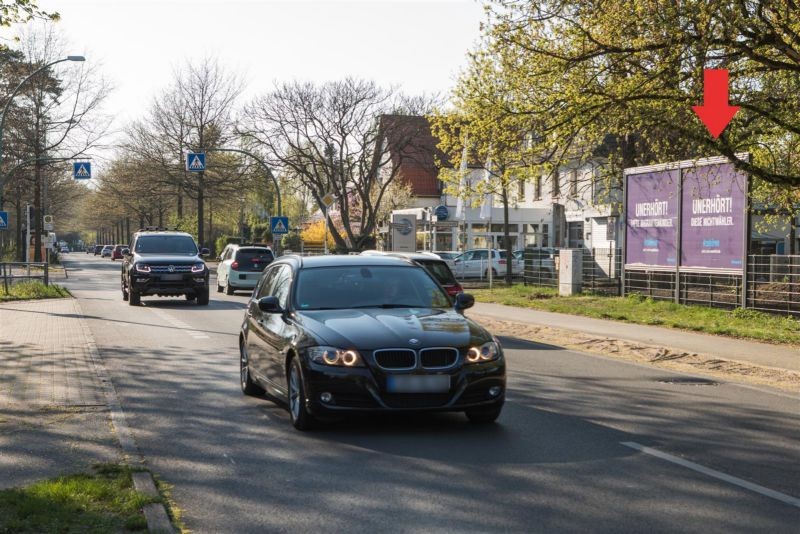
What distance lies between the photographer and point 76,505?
17.4 feet

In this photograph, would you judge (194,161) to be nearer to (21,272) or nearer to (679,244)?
(21,272)

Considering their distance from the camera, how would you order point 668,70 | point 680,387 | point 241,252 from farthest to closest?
1. point 241,252
2. point 668,70
3. point 680,387

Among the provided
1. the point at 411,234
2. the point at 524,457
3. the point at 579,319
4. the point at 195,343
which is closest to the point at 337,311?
the point at 524,457

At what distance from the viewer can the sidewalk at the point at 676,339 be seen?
1331 centimetres

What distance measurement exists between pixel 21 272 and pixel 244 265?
7.67 m

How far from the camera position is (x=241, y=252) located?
103 feet

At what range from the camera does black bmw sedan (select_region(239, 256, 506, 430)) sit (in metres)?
7.44

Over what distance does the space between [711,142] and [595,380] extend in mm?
6155

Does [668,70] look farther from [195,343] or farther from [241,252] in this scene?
[241,252]

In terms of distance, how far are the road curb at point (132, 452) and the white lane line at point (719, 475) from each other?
3.51m

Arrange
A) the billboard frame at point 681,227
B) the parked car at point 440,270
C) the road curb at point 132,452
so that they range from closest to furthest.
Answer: the road curb at point 132,452
the parked car at point 440,270
the billboard frame at point 681,227

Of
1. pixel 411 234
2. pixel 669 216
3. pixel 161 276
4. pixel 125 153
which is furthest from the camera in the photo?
pixel 125 153

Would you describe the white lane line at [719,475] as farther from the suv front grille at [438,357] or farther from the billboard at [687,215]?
the billboard at [687,215]

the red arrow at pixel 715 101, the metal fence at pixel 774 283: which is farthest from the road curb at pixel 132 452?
the metal fence at pixel 774 283
